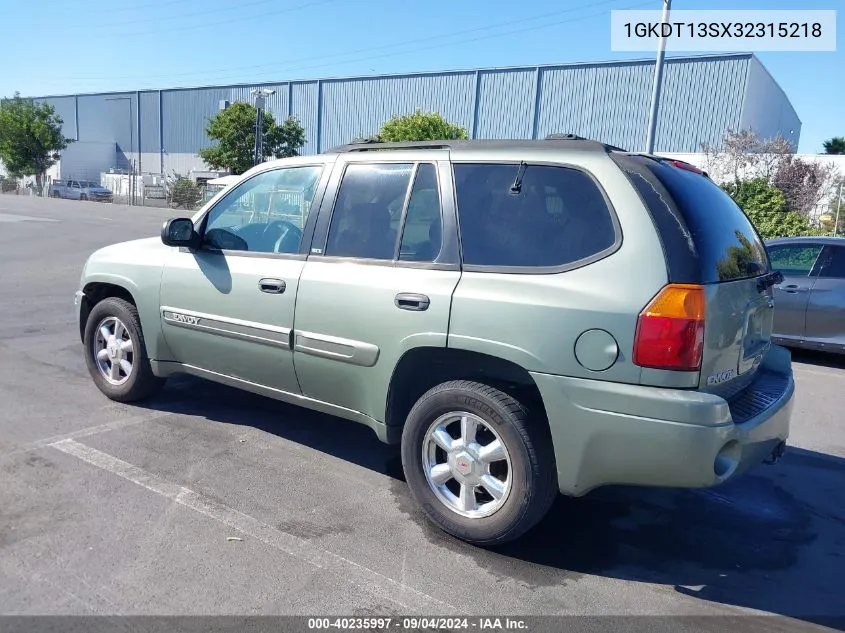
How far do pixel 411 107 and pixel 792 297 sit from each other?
42014mm

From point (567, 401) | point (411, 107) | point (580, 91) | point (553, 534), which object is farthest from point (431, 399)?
point (411, 107)

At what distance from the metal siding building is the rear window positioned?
36.4 metres

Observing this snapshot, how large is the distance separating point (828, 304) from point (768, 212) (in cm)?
1228

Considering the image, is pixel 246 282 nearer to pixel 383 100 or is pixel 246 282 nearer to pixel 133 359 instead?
pixel 133 359

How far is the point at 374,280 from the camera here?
379cm

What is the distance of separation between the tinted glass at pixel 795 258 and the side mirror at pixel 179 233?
6.52 m

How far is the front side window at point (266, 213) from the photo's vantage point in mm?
4348

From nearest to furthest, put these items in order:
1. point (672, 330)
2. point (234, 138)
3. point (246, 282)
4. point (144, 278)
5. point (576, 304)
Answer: point (672, 330) → point (576, 304) → point (246, 282) → point (144, 278) → point (234, 138)

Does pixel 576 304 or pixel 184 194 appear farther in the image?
pixel 184 194

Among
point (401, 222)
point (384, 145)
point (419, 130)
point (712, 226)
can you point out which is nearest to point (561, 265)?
point (712, 226)

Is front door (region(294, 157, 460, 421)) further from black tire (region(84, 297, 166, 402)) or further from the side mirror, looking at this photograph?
black tire (region(84, 297, 166, 402))

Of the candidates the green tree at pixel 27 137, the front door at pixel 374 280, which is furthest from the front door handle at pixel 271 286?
the green tree at pixel 27 137

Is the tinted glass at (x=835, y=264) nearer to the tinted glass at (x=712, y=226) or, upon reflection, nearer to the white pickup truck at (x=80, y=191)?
the tinted glass at (x=712, y=226)

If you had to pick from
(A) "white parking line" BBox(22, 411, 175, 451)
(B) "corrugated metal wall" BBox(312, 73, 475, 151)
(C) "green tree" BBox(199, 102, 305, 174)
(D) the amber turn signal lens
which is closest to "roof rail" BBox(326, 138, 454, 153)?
(D) the amber turn signal lens
